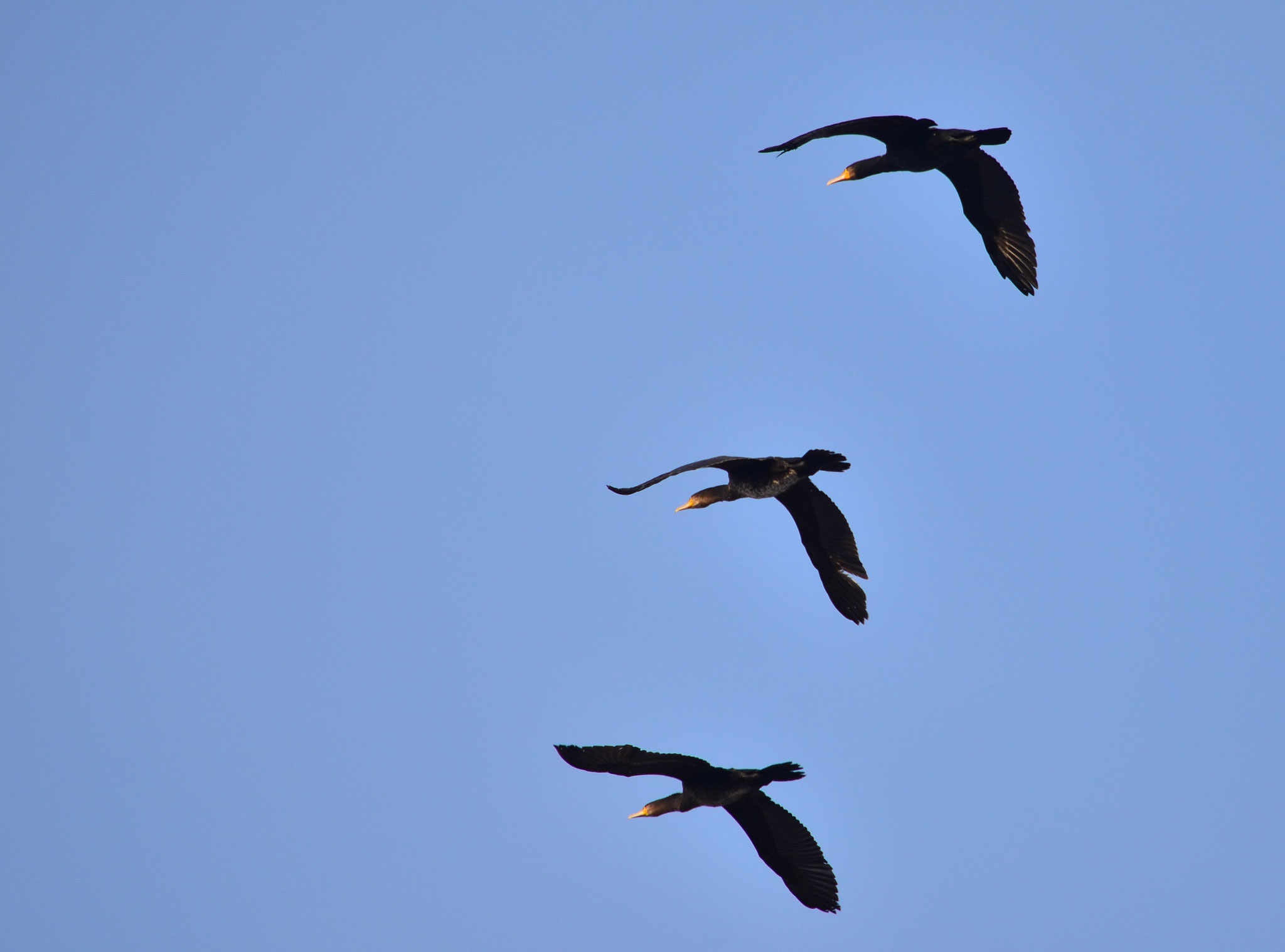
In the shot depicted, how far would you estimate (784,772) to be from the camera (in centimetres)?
1519

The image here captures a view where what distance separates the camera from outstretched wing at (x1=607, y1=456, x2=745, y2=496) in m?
15.1

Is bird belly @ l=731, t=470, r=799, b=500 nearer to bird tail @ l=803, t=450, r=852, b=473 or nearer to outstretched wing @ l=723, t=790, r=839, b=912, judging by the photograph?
bird tail @ l=803, t=450, r=852, b=473

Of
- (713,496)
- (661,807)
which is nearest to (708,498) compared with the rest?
(713,496)

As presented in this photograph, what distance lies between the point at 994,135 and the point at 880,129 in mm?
1393

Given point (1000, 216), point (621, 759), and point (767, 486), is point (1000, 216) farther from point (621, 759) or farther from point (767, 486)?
point (621, 759)

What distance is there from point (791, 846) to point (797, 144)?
7966 mm

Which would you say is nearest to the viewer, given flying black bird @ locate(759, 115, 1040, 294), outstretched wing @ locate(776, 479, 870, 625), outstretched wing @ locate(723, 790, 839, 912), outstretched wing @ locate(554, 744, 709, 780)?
outstretched wing @ locate(554, 744, 709, 780)

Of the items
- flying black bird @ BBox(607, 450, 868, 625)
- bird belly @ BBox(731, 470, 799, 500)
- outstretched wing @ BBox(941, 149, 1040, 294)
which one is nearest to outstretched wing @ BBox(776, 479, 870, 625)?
flying black bird @ BBox(607, 450, 868, 625)

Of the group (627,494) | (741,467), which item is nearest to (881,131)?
(741,467)

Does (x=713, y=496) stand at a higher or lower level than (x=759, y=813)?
higher

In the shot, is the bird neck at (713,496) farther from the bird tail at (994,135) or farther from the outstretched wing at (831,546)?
the bird tail at (994,135)

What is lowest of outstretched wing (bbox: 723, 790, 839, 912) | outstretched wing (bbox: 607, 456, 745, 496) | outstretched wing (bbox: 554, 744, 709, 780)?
outstretched wing (bbox: 723, 790, 839, 912)

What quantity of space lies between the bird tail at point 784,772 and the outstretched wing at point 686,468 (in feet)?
10.9

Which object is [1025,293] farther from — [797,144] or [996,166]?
[797,144]
